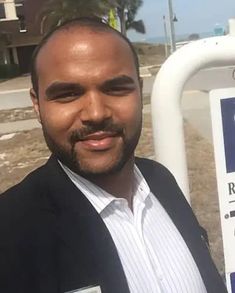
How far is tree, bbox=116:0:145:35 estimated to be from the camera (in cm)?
3825

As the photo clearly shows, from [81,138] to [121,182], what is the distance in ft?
0.57

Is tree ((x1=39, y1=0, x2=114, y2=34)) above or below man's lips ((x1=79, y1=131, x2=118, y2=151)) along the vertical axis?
below

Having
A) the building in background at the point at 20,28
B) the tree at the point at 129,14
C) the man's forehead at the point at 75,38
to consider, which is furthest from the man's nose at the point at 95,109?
the tree at the point at 129,14

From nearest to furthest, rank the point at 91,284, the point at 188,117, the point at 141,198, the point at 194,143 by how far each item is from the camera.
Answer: the point at 91,284, the point at 141,198, the point at 194,143, the point at 188,117

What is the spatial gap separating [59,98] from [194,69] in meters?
0.61

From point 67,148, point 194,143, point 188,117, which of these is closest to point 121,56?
point 67,148

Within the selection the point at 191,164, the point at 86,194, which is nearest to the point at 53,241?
the point at 86,194

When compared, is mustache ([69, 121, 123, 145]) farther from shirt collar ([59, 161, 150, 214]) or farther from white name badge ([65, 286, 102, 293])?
white name badge ([65, 286, 102, 293])

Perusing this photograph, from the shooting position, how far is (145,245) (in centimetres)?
141

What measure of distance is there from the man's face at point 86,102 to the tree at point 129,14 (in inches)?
1418

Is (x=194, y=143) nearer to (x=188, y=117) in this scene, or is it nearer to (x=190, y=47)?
(x=188, y=117)

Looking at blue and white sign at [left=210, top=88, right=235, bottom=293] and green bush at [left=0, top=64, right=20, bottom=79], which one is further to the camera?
green bush at [left=0, top=64, right=20, bottom=79]

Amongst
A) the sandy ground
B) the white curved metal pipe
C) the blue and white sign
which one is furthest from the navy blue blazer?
the sandy ground

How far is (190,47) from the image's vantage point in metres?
1.82
